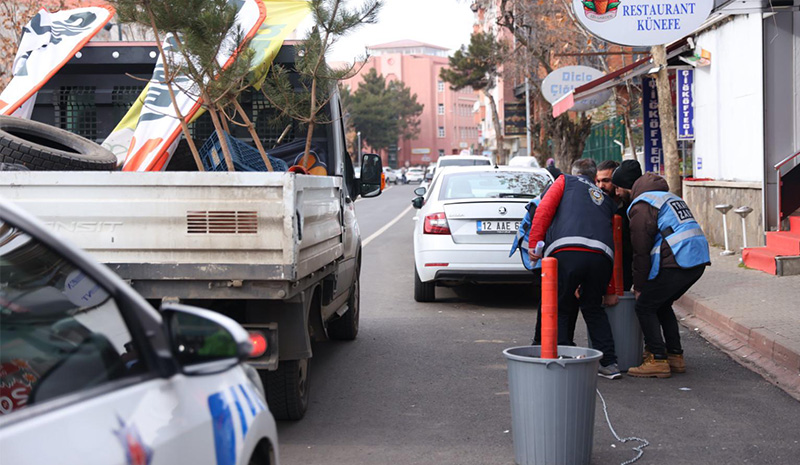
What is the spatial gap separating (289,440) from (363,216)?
26392 millimetres

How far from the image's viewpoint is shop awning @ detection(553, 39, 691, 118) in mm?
18406

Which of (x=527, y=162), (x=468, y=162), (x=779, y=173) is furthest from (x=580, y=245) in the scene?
(x=527, y=162)

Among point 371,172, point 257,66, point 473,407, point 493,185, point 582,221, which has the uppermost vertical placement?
point 257,66

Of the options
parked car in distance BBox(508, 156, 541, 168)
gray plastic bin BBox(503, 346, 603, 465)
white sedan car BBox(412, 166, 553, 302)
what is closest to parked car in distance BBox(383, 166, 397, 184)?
parked car in distance BBox(508, 156, 541, 168)

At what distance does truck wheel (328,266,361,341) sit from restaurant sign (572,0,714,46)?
4817 mm

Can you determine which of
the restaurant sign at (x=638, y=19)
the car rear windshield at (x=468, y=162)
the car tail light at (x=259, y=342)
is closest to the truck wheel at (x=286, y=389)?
the car tail light at (x=259, y=342)

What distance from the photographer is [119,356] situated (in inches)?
103

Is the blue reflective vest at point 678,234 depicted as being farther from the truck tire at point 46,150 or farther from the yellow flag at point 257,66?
the truck tire at point 46,150

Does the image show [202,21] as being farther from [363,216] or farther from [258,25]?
[363,216]

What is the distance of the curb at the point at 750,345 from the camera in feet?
23.7

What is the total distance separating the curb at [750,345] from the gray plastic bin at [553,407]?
2505 millimetres

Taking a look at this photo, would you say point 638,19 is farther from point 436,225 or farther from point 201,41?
point 201,41

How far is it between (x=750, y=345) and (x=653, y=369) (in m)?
1.55

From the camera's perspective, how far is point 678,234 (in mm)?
7012
